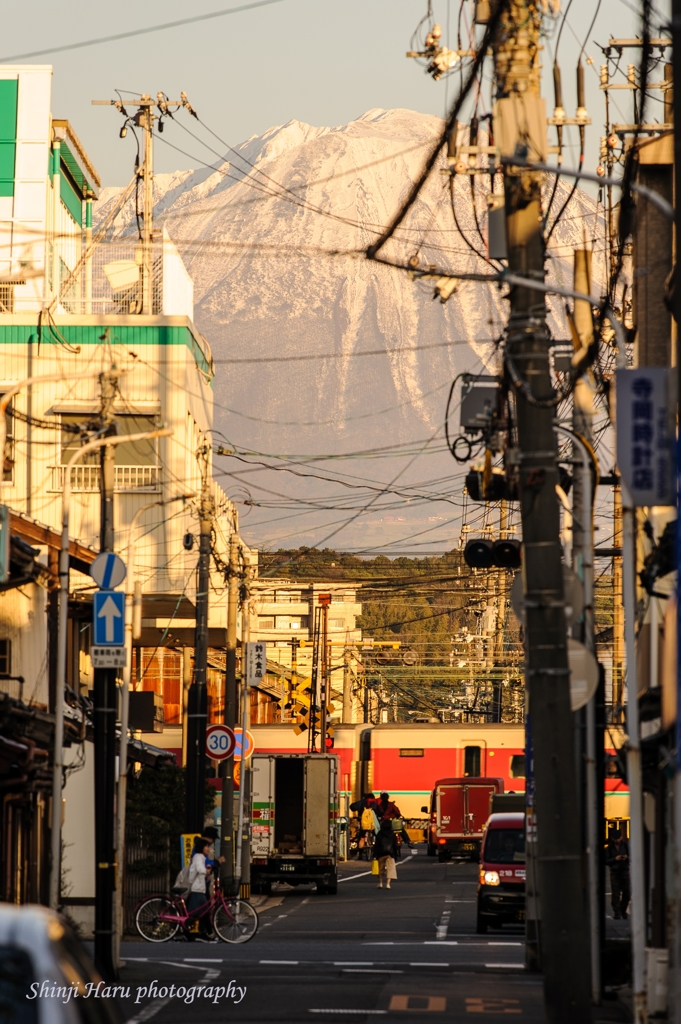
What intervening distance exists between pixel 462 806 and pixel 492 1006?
119 feet

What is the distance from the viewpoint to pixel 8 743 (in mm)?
Answer: 23250

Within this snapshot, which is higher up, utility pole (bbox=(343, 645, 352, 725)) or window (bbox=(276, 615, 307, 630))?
window (bbox=(276, 615, 307, 630))

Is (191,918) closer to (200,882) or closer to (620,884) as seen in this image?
(200,882)

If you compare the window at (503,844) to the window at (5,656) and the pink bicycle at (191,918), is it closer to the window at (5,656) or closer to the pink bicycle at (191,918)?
the pink bicycle at (191,918)

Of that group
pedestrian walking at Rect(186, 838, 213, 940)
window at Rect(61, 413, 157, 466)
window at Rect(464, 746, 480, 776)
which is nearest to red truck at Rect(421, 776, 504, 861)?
window at Rect(464, 746, 480, 776)

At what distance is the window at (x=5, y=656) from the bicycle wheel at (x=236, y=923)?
19.1 feet

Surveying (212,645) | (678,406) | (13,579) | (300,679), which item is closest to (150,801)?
(13,579)

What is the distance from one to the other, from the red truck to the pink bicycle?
27.0 m

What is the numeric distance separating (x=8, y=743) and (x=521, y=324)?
1363cm

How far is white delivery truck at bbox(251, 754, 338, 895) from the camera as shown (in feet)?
125

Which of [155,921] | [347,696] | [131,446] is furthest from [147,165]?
[347,696]

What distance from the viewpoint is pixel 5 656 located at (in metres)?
26.6

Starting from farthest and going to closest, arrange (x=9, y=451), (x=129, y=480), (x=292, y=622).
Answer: (x=292, y=622) < (x=129, y=480) < (x=9, y=451)

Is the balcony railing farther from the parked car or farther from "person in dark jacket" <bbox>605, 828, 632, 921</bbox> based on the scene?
the parked car
